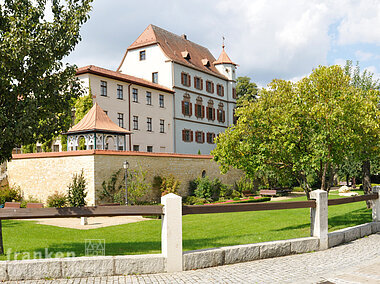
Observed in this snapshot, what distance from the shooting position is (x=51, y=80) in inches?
354

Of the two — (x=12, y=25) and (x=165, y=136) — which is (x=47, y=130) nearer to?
(x=12, y=25)

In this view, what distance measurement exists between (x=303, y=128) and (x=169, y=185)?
49.9ft

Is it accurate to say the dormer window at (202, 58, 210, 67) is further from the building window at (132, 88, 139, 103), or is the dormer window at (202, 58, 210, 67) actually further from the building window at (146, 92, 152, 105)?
the building window at (132, 88, 139, 103)

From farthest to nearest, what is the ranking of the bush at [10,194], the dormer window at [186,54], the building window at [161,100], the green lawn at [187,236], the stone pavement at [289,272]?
the dormer window at [186,54] → the building window at [161,100] → the bush at [10,194] → the green lawn at [187,236] → the stone pavement at [289,272]

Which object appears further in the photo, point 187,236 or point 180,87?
point 180,87

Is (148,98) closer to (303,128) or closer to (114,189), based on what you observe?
(114,189)

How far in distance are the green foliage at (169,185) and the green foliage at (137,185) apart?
132 cm

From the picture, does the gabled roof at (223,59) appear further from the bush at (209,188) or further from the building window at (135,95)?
the bush at (209,188)

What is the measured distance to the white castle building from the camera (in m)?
34.7

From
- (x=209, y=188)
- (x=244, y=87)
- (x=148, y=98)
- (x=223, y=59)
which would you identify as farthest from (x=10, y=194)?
(x=244, y=87)

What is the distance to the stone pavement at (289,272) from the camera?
20.8 feet

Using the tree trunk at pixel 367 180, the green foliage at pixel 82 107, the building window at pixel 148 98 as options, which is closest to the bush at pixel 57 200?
the green foliage at pixel 82 107

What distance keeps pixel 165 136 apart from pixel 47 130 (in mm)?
31776

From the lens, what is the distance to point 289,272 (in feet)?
22.9
